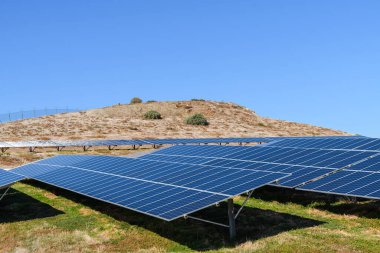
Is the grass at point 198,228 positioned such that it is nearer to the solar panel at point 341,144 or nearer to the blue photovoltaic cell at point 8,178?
the blue photovoltaic cell at point 8,178

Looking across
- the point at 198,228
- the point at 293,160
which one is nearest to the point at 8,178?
the point at 198,228

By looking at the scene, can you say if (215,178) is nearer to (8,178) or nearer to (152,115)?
(8,178)

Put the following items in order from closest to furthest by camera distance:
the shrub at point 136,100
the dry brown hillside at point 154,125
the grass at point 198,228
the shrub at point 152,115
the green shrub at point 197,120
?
the grass at point 198,228 < the dry brown hillside at point 154,125 < the green shrub at point 197,120 < the shrub at point 152,115 < the shrub at point 136,100

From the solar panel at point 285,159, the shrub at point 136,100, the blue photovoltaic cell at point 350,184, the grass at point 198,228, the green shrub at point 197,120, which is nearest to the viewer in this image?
the grass at point 198,228

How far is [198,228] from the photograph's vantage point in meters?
20.0

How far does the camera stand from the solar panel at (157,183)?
1673cm

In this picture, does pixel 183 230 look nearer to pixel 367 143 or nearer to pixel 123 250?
pixel 123 250

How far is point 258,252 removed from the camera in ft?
51.2

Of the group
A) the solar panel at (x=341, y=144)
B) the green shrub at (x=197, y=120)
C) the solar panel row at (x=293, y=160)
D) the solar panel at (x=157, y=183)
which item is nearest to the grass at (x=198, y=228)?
the solar panel at (x=157, y=183)

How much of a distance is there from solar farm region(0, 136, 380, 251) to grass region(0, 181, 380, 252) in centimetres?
55

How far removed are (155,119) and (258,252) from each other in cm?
8550

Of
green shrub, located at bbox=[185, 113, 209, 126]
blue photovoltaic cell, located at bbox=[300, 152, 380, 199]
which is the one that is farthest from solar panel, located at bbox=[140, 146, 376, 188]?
green shrub, located at bbox=[185, 113, 209, 126]

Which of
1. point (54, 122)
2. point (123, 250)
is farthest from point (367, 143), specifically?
point (54, 122)

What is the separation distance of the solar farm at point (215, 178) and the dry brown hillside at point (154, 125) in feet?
152
